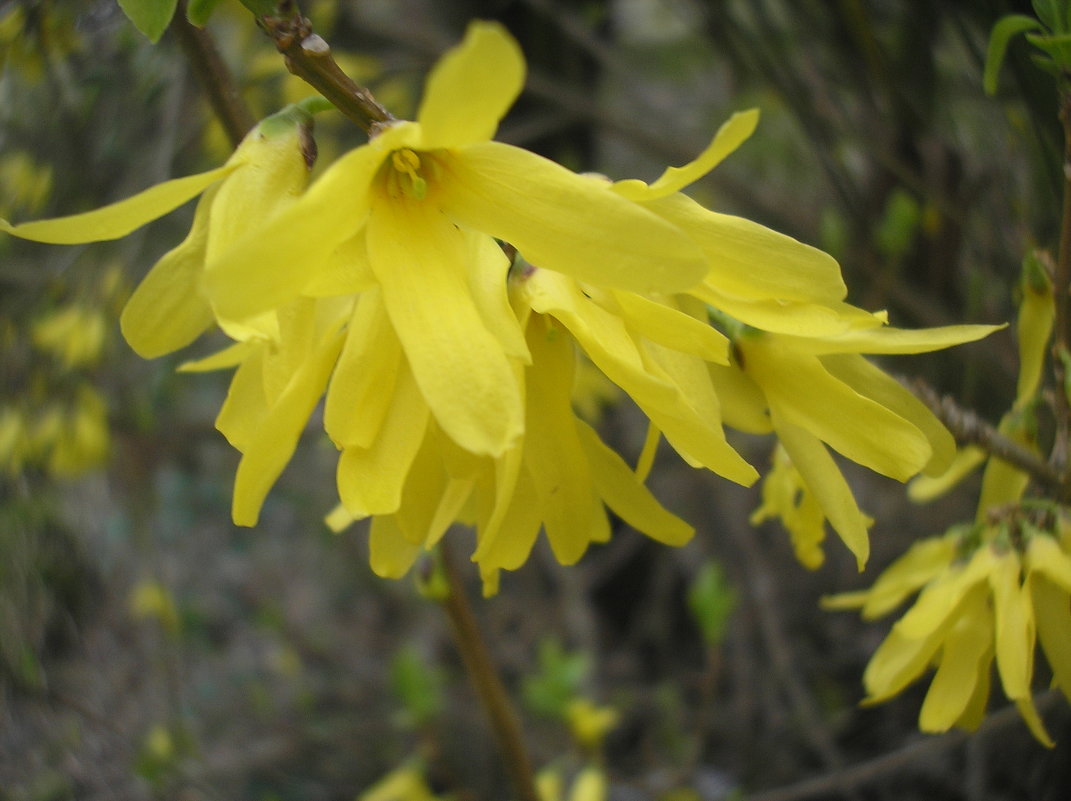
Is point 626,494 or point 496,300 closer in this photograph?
point 496,300

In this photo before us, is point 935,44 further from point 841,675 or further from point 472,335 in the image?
point 841,675

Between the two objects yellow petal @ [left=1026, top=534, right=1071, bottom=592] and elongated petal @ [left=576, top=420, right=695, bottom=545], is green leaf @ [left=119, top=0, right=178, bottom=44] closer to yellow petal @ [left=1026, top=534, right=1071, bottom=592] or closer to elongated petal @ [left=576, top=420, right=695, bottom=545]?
elongated petal @ [left=576, top=420, right=695, bottom=545]

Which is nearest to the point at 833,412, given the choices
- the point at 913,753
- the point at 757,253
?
the point at 757,253

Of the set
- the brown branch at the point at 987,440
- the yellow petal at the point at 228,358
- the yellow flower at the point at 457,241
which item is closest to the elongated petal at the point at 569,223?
the yellow flower at the point at 457,241

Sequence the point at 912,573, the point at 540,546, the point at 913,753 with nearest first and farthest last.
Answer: the point at 912,573
the point at 913,753
the point at 540,546

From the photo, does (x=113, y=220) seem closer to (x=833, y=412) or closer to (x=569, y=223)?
(x=569, y=223)

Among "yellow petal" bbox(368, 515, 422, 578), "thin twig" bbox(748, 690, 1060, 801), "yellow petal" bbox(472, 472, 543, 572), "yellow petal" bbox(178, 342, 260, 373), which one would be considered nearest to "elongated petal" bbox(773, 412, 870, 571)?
"yellow petal" bbox(472, 472, 543, 572)
